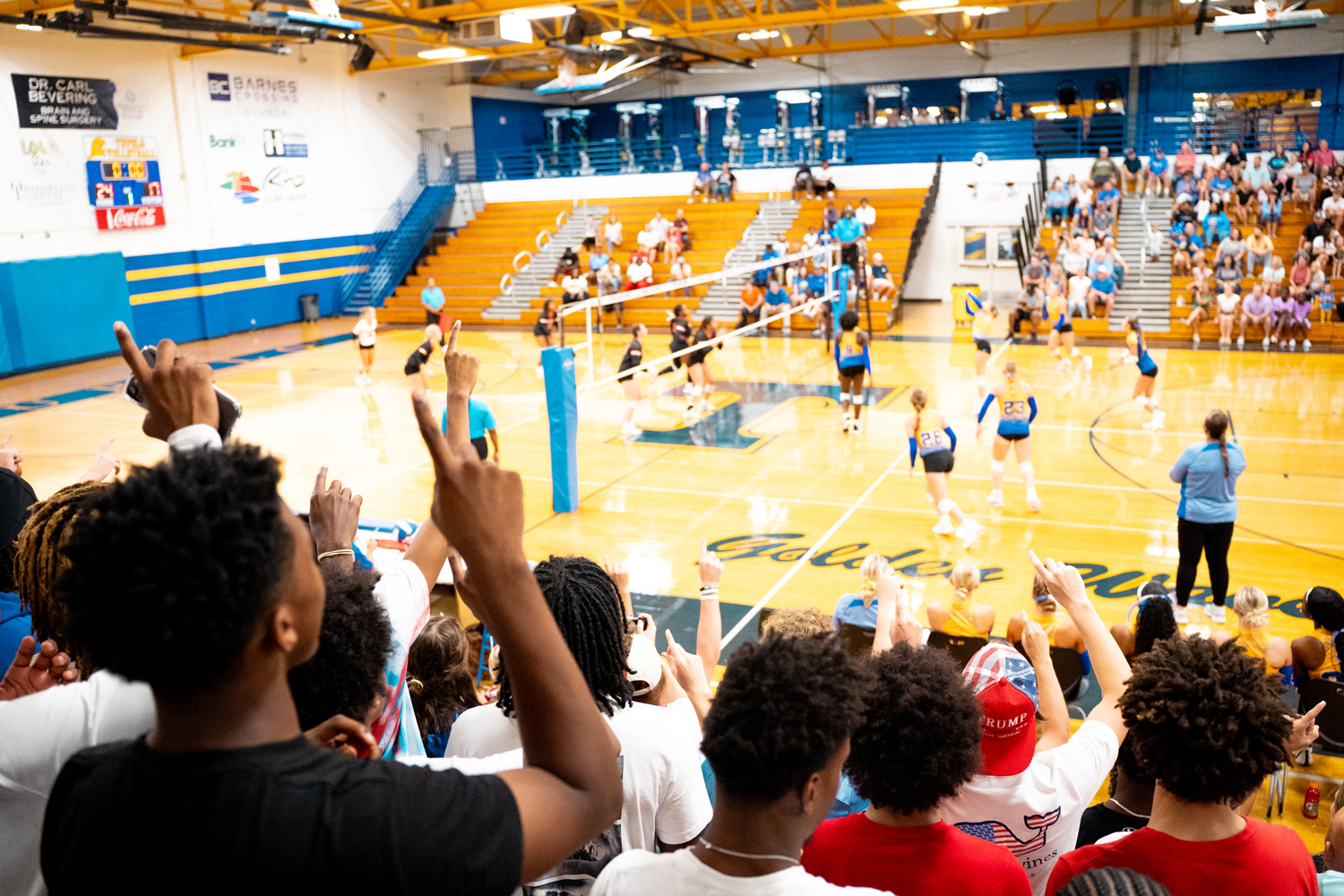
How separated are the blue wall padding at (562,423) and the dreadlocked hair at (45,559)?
23.1 feet

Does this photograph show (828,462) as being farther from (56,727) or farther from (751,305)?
(751,305)

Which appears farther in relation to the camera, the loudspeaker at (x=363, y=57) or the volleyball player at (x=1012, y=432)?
the loudspeaker at (x=363, y=57)

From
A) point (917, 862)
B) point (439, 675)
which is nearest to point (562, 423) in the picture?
point (439, 675)

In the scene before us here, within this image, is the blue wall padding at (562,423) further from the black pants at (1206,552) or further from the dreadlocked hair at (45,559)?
the dreadlocked hair at (45,559)

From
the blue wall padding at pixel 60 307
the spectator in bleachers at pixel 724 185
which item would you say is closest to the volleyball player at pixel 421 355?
the blue wall padding at pixel 60 307

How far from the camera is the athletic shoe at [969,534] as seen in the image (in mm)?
8992

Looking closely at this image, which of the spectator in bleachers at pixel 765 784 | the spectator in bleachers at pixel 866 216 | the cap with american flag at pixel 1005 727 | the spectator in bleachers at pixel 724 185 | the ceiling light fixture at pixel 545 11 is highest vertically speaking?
the ceiling light fixture at pixel 545 11

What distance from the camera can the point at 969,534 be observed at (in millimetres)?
9031

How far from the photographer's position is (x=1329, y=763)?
5.43 m

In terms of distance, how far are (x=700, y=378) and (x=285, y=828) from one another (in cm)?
1378

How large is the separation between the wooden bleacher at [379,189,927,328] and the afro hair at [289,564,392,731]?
22449mm

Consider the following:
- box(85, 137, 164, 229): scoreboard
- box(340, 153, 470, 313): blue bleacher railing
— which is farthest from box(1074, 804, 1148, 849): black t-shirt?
box(340, 153, 470, 313): blue bleacher railing

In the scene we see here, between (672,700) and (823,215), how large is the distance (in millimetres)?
23622

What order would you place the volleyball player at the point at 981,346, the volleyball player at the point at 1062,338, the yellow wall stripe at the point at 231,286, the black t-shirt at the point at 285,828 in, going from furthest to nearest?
the yellow wall stripe at the point at 231,286 → the volleyball player at the point at 1062,338 → the volleyball player at the point at 981,346 → the black t-shirt at the point at 285,828
